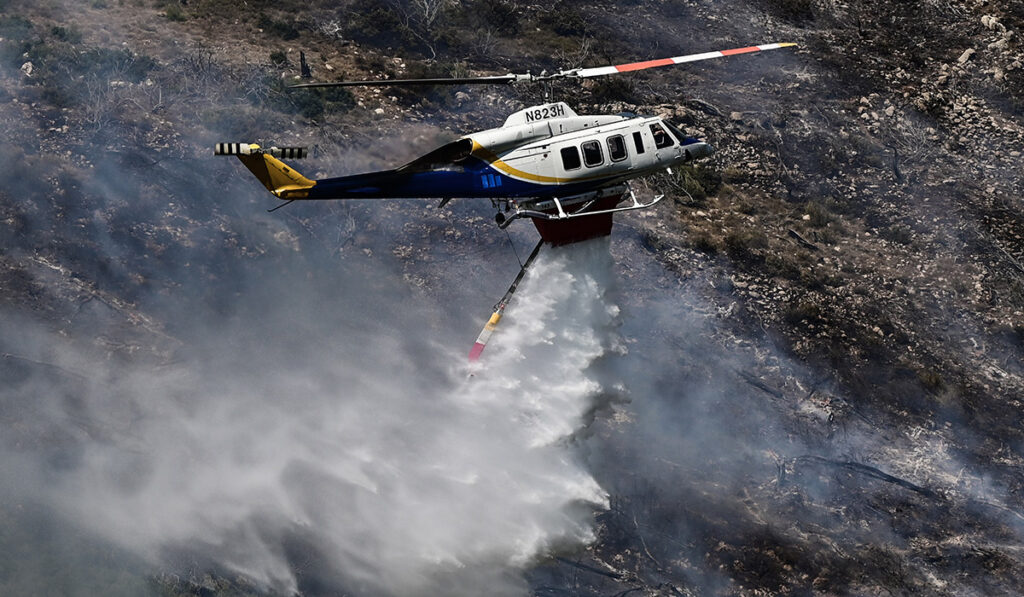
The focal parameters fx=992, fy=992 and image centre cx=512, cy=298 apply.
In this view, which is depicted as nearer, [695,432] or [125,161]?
[695,432]

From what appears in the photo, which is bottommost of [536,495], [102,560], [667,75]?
[102,560]

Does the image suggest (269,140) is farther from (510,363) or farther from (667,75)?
(667,75)

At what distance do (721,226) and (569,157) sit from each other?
1286 centimetres

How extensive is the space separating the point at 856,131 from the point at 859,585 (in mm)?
18693

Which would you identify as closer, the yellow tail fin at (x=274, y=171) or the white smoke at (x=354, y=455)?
the yellow tail fin at (x=274, y=171)

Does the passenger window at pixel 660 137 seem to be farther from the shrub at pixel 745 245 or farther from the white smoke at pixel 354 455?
the shrub at pixel 745 245

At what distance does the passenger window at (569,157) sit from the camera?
82.2 ft

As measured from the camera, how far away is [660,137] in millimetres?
26125

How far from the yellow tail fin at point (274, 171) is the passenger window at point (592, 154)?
6.83 meters

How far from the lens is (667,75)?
41.2m

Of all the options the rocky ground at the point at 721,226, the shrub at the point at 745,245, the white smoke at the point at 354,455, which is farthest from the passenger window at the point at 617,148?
the shrub at the point at 745,245

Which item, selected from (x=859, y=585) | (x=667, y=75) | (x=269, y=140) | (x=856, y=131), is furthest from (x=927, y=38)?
(x=269, y=140)

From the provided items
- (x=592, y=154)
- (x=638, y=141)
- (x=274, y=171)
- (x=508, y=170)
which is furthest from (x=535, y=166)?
(x=274, y=171)

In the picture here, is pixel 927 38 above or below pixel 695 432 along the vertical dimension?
above
